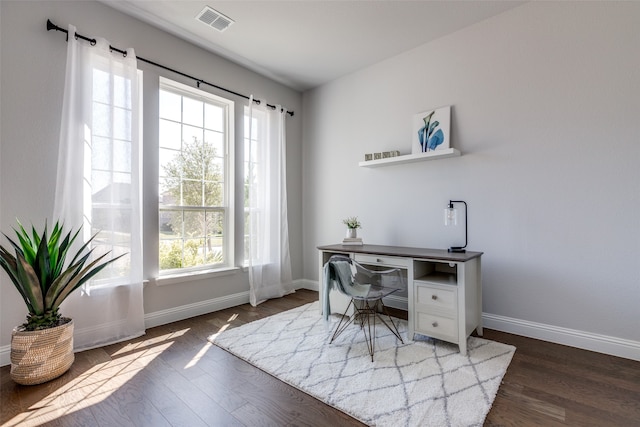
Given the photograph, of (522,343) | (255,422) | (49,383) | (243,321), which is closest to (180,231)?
Answer: (243,321)

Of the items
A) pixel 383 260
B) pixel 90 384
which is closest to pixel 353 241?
pixel 383 260

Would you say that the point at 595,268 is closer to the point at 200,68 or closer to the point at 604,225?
the point at 604,225

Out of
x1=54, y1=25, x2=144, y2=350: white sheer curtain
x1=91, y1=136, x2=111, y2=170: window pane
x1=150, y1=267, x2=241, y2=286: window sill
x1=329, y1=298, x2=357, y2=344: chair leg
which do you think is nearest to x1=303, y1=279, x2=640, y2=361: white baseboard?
x1=329, y1=298, x2=357, y2=344: chair leg

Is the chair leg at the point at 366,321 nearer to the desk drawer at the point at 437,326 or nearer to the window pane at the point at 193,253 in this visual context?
the desk drawer at the point at 437,326

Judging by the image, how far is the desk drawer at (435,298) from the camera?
235 centimetres

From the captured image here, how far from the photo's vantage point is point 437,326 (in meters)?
2.42

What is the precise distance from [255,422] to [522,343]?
86.9 inches

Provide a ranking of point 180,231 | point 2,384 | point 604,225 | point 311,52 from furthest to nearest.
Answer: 1. point 311,52
2. point 180,231
3. point 604,225
4. point 2,384

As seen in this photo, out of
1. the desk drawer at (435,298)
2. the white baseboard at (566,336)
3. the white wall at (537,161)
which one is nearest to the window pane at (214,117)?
the white wall at (537,161)

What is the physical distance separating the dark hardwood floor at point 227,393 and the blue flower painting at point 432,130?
194 centimetres

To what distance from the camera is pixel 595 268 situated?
2.37 metres

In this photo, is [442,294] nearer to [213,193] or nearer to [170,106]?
[213,193]

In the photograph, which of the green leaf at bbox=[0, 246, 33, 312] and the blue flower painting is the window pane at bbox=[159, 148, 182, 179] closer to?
the green leaf at bbox=[0, 246, 33, 312]

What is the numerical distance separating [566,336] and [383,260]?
1.56 metres
